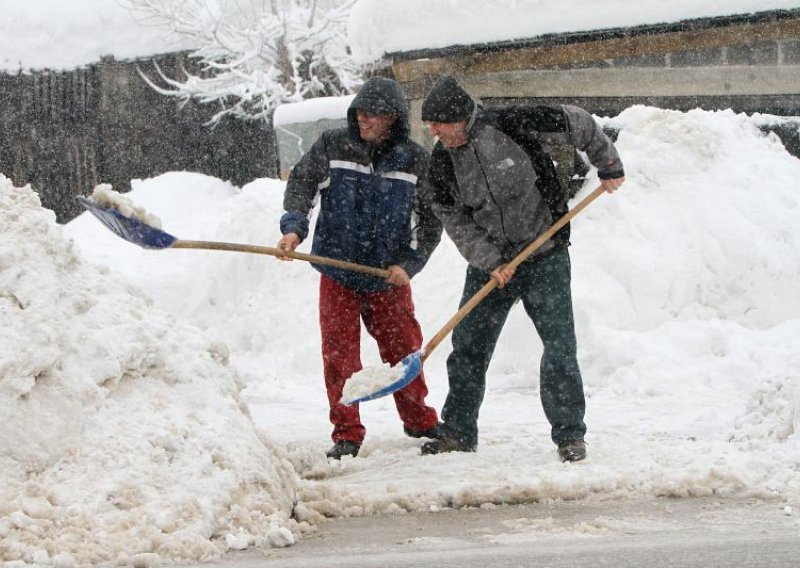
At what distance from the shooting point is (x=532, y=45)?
31.1ft

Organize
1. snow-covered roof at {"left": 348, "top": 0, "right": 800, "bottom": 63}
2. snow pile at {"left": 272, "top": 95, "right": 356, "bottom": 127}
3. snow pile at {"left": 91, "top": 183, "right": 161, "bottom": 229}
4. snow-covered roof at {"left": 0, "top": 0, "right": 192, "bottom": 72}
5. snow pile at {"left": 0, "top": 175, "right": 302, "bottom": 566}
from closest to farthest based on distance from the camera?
snow pile at {"left": 0, "top": 175, "right": 302, "bottom": 566}
snow pile at {"left": 91, "top": 183, "right": 161, "bottom": 229}
snow-covered roof at {"left": 348, "top": 0, "right": 800, "bottom": 63}
snow pile at {"left": 272, "top": 95, "right": 356, "bottom": 127}
snow-covered roof at {"left": 0, "top": 0, "right": 192, "bottom": 72}

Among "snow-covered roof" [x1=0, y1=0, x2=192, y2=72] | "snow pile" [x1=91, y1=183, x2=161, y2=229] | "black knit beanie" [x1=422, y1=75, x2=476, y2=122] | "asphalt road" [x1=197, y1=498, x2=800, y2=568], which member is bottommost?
"asphalt road" [x1=197, y1=498, x2=800, y2=568]

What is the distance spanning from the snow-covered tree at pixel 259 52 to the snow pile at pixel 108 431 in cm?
1493

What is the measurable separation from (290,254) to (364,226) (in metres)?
0.42

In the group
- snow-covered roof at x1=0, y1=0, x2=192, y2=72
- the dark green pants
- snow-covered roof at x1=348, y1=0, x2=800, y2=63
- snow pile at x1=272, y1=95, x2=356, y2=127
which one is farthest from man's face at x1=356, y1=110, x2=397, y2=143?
snow-covered roof at x1=0, y1=0, x2=192, y2=72

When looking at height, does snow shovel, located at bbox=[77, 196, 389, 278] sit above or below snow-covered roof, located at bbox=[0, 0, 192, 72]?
below

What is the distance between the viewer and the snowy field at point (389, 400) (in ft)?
11.6

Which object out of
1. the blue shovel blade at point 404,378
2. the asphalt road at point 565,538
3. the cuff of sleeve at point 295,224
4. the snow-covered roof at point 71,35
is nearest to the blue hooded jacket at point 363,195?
the cuff of sleeve at point 295,224

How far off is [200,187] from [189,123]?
225 centimetres

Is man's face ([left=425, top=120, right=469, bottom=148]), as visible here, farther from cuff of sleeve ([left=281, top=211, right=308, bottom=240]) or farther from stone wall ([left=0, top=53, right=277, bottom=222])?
stone wall ([left=0, top=53, right=277, bottom=222])

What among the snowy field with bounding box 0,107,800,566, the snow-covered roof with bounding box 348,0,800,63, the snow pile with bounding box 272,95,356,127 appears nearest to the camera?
the snowy field with bounding box 0,107,800,566

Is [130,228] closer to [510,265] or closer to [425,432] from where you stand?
[510,265]

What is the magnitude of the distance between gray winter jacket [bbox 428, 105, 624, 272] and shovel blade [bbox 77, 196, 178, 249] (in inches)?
47.4

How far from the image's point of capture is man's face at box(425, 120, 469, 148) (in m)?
4.75
